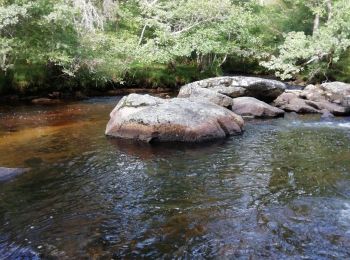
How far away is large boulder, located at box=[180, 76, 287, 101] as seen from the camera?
2034cm

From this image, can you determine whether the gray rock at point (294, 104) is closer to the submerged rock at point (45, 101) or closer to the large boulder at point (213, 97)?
the large boulder at point (213, 97)

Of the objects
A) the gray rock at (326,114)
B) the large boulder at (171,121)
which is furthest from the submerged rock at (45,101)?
the gray rock at (326,114)

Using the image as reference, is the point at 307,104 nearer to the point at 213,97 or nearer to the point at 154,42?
the point at 213,97

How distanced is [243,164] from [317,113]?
977 cm

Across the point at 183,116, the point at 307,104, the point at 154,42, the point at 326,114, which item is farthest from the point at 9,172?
the point at 154,42

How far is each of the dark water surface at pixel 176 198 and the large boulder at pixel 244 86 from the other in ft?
20.5

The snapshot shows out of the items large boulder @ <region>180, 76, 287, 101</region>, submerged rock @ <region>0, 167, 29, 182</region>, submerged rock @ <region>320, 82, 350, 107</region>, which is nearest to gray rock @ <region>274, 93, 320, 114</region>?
large boulder @ <region>180, 76, 287, 101</region>

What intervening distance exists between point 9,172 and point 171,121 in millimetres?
5495

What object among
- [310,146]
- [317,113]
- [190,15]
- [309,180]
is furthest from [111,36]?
[309,180]

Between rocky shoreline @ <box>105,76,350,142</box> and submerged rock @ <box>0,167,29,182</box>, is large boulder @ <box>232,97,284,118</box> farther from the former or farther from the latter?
submerged rock @ <box>0,167,29,182</box>

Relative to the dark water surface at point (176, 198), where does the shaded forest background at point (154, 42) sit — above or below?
above

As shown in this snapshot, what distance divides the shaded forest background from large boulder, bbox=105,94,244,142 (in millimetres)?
7372

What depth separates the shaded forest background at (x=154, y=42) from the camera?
20.1m

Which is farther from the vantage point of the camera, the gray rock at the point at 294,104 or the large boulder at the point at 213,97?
the gray rock at the point at 294,104
